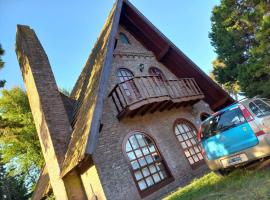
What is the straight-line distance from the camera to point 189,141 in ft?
42.6

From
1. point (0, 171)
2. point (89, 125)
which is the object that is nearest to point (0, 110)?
point (0, 171)

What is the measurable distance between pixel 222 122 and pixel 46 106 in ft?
25.1

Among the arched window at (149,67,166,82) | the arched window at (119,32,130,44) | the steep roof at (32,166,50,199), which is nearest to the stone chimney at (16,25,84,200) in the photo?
the steep roof at (32,166,50,199)

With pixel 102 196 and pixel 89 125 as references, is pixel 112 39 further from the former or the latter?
pixel 102 196

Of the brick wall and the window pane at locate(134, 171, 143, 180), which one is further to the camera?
the window pane at locate(134, 171, 143, 180)

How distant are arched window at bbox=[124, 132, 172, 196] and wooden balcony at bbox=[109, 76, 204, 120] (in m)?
1.22

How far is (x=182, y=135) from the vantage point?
1295 cm

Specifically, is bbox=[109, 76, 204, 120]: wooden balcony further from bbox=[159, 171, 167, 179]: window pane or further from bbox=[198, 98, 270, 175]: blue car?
bbox=[198, 98, 270, 175]: blue car

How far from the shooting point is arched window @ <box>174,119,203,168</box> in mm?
Answer: 12414

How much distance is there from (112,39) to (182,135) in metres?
5.97

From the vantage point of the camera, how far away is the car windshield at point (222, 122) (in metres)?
6.60

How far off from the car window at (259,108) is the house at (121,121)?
4.45 metres

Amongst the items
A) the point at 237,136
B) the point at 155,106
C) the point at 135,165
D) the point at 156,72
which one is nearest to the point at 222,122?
the point at 237,136

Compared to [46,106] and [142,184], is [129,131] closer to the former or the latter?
[142,184]
